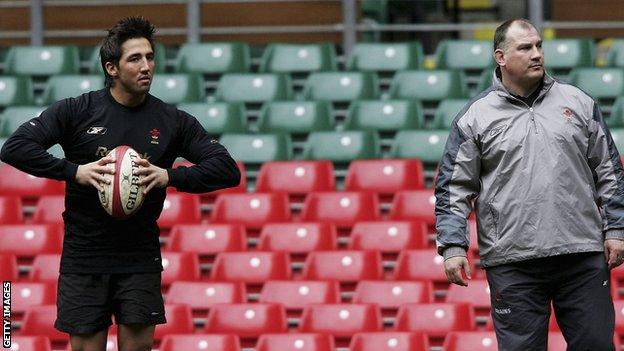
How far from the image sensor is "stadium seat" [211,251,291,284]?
28.2 ft

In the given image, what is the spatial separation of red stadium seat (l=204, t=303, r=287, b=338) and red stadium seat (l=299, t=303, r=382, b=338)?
5.3 inches

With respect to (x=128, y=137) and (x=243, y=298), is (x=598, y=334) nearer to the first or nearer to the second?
(x=128, y=137)

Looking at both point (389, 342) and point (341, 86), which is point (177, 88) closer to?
point (341, 86)

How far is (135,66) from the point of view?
5574 millimetres

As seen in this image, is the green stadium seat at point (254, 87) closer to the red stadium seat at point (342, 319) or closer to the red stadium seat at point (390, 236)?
the red stadium seat at point (390, 236)

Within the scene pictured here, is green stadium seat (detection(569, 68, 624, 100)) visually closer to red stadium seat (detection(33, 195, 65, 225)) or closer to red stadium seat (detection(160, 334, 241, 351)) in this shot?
red stadium seat (detection(33, 195, 65, 225))

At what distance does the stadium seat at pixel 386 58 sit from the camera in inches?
443

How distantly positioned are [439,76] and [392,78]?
579 millimetres

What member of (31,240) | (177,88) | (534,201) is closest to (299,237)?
(31,240)

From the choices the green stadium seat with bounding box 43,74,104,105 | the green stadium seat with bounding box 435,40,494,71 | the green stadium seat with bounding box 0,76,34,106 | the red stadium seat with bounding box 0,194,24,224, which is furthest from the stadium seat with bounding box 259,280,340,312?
the green stadium seat with bounding box 0,76,34,106

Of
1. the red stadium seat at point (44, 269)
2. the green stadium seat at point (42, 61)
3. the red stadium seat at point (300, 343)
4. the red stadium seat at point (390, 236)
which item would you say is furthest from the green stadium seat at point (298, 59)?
the red stadium seat at point (300, 343)

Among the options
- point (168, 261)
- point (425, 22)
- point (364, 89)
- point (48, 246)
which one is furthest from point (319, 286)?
point (425, 22)

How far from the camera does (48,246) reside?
359 inches

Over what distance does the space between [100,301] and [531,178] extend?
1.63 m
